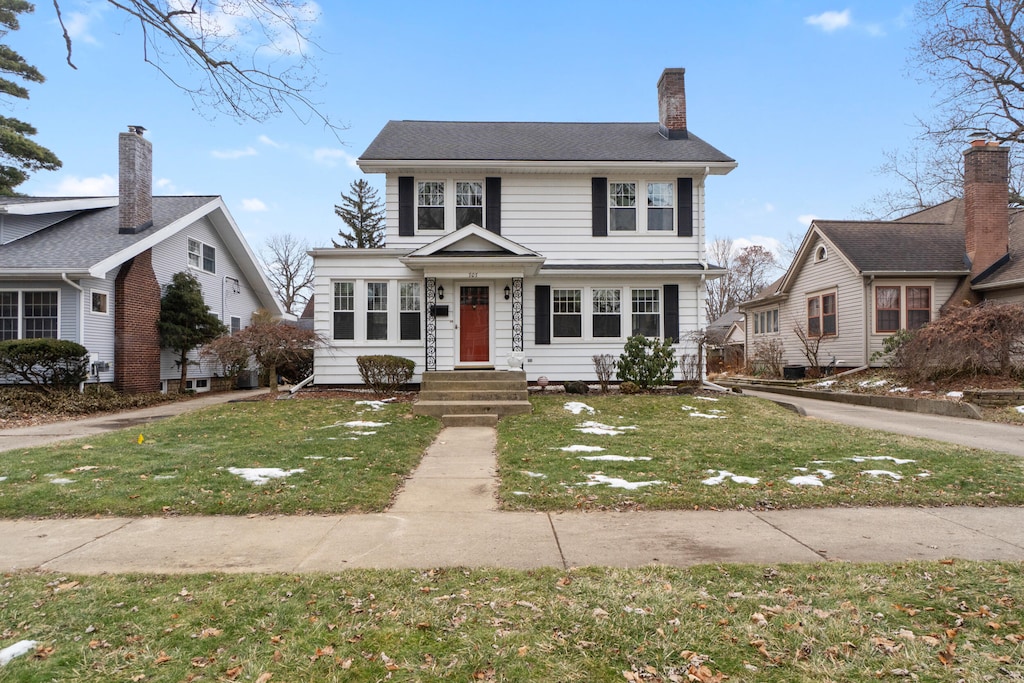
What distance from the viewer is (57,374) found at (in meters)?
12.6

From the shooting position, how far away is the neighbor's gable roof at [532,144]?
47.3 ft

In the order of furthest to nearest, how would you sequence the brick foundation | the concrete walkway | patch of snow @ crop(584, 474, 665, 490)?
the brick foundation < patch of snow @ crop(584, 474, 665, 490) < the concrete walkway

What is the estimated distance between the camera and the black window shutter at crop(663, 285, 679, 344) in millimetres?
14414

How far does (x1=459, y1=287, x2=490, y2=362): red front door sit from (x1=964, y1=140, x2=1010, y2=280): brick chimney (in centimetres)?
1624

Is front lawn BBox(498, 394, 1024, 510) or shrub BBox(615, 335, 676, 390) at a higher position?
shrub BBox(615, 335, 676, 390)

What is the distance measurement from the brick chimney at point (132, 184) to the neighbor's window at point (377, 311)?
24.1ft

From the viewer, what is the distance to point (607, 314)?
1448cm

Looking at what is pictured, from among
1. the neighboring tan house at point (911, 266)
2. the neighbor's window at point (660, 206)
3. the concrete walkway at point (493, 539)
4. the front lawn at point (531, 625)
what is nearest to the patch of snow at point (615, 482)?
the concrete walkway at point (493, 539)

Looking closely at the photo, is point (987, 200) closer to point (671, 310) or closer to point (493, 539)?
point (671, 310)

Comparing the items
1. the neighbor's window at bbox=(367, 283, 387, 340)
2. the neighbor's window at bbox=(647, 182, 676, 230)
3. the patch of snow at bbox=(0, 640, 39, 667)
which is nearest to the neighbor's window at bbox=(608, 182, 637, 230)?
the neighbor's window at bbox=(647, 182, 676, 230)

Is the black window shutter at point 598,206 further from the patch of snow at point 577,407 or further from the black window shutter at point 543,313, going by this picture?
the patch of snow at point 577,407

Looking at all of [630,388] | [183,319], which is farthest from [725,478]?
[183,319]

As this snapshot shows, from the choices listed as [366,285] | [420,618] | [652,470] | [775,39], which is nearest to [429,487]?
[652,470]

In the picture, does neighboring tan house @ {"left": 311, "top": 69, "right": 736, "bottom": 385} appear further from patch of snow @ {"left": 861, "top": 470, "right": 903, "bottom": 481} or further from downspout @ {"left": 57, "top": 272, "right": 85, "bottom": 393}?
patch of snow @ {"left": 861, "top": 470, "right": 903, "bottom": 481}
